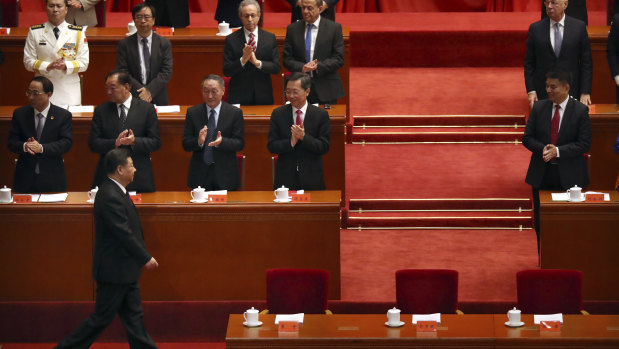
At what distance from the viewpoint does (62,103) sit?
729cm

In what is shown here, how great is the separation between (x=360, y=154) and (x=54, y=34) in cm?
233

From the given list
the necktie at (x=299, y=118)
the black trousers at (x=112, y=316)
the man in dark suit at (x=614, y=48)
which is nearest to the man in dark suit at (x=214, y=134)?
the necktie at (x=299, y=118)

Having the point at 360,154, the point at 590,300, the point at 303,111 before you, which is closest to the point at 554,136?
the point at 590,300

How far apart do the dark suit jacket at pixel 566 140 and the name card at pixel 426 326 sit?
5.97 feet

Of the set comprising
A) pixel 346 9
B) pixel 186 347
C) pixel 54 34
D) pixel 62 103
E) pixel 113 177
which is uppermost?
pixel 346 9

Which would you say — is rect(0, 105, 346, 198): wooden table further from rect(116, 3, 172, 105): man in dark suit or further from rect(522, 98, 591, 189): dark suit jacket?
rect(522, 98, 591, 189): dark suit jacket

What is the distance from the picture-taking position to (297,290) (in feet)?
17.5

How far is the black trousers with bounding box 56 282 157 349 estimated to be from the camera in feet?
17.5

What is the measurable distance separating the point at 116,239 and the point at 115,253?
2.8 inches

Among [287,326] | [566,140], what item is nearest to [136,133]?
[287,326]

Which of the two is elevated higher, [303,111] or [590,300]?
[303,111]

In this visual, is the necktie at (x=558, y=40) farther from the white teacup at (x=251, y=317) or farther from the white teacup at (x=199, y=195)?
the white teacup at (x=251, y=317)

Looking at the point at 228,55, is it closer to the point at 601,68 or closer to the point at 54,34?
the point at 54,34

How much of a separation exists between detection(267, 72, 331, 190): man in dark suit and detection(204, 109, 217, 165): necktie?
1.10 feet
